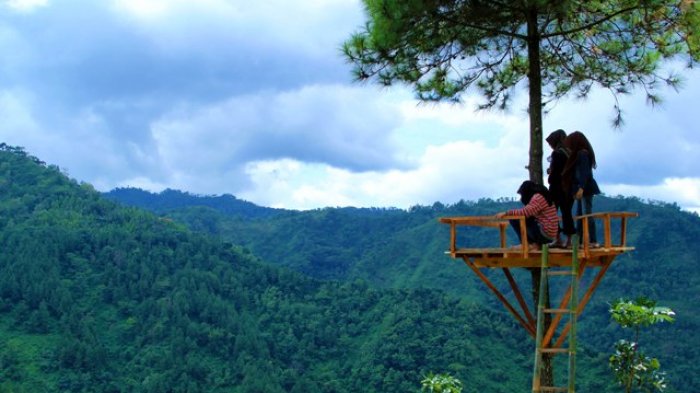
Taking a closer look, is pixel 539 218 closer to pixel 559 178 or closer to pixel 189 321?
pixel 559 178

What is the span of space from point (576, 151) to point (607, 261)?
110 cm

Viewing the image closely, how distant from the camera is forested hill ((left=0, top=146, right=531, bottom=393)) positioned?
187 feet

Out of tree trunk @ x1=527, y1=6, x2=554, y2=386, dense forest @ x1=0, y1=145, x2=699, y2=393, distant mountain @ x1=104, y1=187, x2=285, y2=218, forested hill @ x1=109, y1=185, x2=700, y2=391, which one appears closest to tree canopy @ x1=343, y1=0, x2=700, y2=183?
tree trunk @ x1=527, y1=6, x2=554, y2=386

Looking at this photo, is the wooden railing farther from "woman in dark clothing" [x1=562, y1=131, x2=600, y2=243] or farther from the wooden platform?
"woman in dark clothing" [x1=562, y1=131, x2=600, y2=243]

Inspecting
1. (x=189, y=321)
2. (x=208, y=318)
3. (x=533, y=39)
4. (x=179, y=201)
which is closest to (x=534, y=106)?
(x=533, y=39)

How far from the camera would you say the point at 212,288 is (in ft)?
233

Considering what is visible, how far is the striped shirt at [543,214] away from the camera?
25.0 feet

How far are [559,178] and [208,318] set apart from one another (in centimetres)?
6059

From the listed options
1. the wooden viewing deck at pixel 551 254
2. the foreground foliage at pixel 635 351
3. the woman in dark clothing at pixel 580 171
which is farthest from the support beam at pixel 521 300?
the foreground foliage at pixel 635 351

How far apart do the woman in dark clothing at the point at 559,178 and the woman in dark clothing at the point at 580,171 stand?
63mm

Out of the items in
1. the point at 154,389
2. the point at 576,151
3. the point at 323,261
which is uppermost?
the point at 323,261

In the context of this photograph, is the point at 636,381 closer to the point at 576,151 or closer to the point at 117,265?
the point at 576,151

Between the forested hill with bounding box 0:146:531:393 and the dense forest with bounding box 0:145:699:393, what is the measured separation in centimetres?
13

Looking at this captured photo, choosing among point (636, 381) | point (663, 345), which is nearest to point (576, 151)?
point (636, 381)
